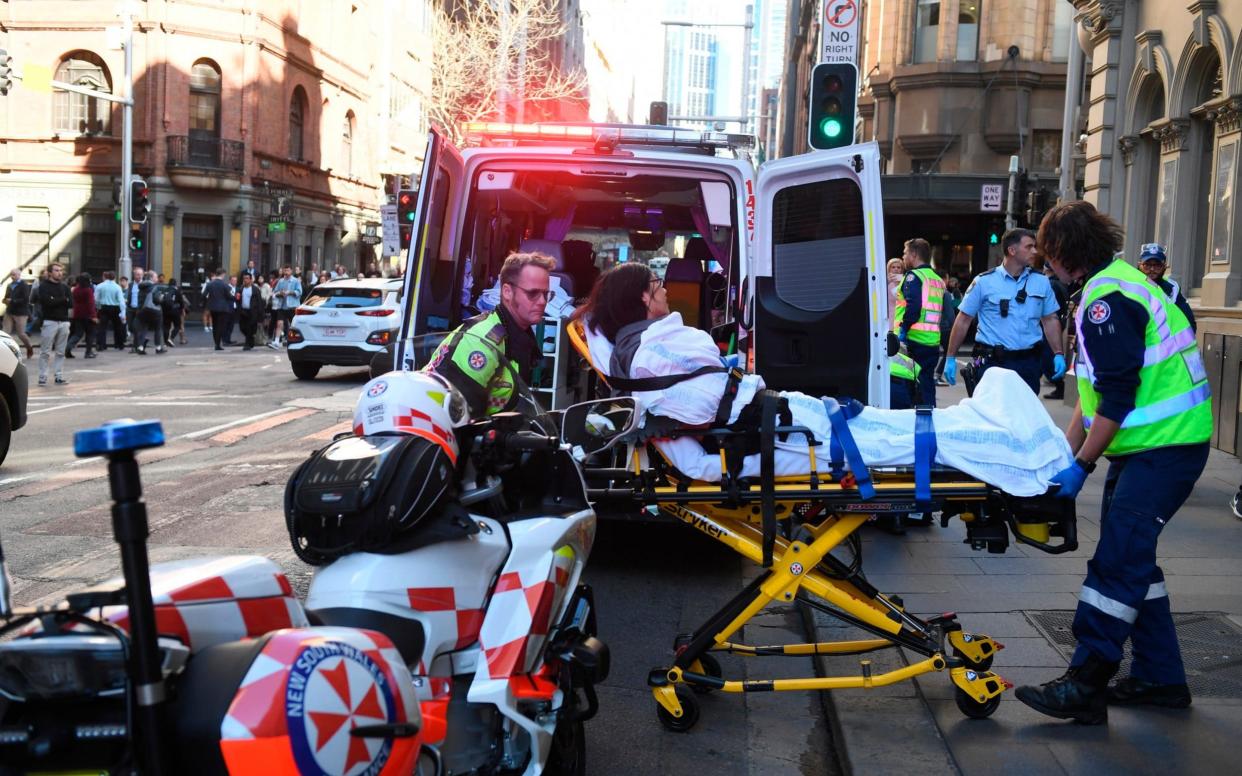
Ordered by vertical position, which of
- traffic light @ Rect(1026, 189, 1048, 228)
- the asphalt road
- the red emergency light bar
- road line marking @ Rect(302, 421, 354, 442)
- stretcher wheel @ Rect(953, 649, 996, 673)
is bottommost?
the asphalt road

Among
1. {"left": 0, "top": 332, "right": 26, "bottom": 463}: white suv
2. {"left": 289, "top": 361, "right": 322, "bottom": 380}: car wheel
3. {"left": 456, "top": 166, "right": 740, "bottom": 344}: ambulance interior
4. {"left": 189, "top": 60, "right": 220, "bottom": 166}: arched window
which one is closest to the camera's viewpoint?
{"left": 456, "top": 166, "right": 740, "bottom": 344}: ambulance interior

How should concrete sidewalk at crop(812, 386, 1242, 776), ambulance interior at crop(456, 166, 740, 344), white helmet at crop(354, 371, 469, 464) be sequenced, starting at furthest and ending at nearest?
ambulance interior at crop(456, 166, 740, 344)
concrete sidewalk at crop(812, 386, 1242, 776)
white helmet at crop(354, 371, 469, 464)

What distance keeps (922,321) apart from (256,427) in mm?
7105

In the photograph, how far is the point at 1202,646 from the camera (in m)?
5.66

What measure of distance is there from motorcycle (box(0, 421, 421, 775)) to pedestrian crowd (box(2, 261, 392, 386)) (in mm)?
18212

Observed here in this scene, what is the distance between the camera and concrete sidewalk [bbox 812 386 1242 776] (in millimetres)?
4355

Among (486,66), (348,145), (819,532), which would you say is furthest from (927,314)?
(348,145)

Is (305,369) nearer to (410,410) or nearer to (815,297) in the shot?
(815,297)

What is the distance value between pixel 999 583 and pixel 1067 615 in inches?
29.6

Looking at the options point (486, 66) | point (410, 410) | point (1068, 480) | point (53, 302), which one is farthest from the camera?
point (486, 66)

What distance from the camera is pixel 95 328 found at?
2581cm

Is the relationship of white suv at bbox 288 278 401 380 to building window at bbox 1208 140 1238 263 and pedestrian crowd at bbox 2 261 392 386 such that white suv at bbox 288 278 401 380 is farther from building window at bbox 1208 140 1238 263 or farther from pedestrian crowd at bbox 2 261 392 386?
building window at bbox 1208 140 1238 263

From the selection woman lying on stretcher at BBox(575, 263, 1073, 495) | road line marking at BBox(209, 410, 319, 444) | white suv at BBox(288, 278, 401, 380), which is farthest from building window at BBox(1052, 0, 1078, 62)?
woman lying on stretcher at BBox(575, 263, 1073, 495)

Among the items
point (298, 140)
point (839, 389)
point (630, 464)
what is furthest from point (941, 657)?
point (298, 140)
